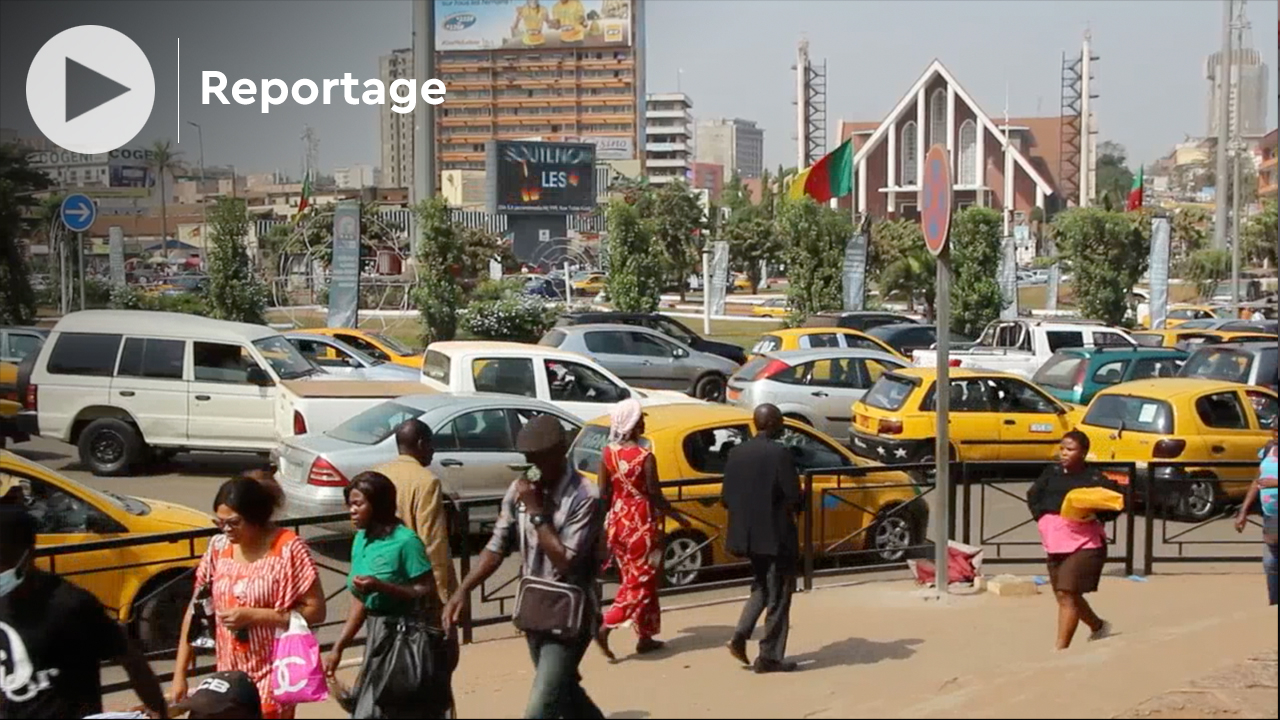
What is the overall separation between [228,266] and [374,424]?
2190 centimetres

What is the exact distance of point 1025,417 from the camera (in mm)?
15836

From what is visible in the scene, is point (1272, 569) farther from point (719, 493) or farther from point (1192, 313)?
point (1192, 313)

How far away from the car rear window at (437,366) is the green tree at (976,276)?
2140cm

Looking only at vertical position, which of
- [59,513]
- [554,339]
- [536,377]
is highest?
[554,339]

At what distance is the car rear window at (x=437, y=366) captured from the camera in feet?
51.1

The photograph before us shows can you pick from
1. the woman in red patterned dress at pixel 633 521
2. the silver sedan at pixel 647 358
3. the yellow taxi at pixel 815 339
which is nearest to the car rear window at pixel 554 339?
the silver sedan at pixel 647 358

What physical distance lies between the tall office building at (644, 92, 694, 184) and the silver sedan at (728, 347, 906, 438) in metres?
160

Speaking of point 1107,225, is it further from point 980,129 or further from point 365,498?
point 980,129

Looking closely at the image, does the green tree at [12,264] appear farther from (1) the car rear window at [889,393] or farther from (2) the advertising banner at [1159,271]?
(2) the advertising banner at [1159,271]

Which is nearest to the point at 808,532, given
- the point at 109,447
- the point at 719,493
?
the point at 719,493

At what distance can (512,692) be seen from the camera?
22.8 feet

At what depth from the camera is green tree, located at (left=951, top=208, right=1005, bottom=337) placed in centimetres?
3481

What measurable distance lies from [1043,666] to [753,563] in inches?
71.8

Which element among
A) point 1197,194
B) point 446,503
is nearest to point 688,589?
point 446,503
